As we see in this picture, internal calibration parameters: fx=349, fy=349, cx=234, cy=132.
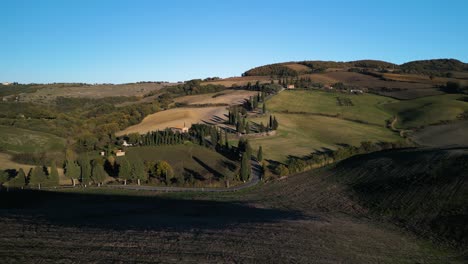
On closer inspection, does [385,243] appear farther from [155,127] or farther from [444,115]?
[444,115]

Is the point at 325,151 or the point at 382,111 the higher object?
the point at 382,111

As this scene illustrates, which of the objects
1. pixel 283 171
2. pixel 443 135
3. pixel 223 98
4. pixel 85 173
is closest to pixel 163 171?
pixel 85 173

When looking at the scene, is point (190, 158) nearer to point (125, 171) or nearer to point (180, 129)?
point (125, 171)

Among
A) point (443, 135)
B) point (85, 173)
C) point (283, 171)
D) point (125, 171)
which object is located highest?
point (443, 135)

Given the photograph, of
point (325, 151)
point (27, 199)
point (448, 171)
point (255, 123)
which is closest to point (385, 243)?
point (448, 171)

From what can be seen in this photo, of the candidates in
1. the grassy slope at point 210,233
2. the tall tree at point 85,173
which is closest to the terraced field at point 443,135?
the grassy slope at point 210,233
